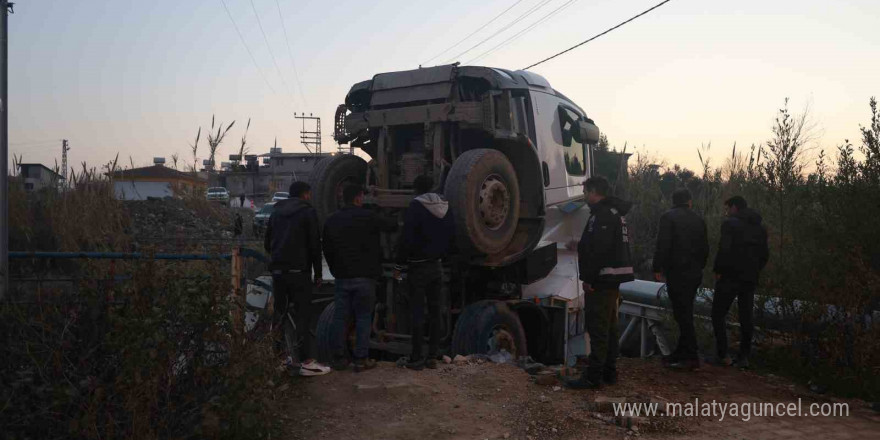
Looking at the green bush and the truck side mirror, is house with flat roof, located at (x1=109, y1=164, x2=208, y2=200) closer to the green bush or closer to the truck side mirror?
the truck side mirror

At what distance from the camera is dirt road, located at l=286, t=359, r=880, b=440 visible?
4.82 meters

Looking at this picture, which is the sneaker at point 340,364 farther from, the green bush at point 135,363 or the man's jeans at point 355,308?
the green bush at point 135,363

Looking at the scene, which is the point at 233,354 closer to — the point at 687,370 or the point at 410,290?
the point at 410,290

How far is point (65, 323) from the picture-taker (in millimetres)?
4414

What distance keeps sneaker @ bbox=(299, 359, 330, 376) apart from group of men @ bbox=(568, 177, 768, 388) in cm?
230

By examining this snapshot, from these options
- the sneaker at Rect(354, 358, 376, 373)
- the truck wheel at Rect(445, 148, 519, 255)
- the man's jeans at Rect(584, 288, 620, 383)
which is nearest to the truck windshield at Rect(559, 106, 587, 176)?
the truck wheel at Rect(445, 148, 519, 255)

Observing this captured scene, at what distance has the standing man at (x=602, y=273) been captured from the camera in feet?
19.3

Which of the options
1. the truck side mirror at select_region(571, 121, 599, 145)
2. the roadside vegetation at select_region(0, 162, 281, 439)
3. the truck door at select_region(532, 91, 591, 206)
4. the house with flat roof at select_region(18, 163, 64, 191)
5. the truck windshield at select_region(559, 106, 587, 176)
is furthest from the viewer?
the house with flat roof at select_region(18, 163, 64, 191)

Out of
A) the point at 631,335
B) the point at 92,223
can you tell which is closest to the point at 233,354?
the point at 631,335

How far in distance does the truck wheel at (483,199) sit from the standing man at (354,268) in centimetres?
73

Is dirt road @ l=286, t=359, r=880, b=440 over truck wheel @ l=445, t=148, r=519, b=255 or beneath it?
beneath

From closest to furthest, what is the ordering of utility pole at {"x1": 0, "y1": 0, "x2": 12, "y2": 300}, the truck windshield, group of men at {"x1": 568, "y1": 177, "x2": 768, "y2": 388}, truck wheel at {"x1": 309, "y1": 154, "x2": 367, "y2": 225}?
utility pole at {"x1": 0, "y1": 0, "x2": 12, "y2": 300} < group of men at {"x1": 568, "y1": 177, "x2": 768, "y2": 388} < truck wheel at {"x1": 309, "y1": 154, "x2": 367, "y2": 225} < the truck windshield

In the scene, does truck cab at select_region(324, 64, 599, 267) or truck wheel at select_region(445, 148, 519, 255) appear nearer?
truck wheel at select_region(445, 148, 519, 255)

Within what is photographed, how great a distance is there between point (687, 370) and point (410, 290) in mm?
2738
